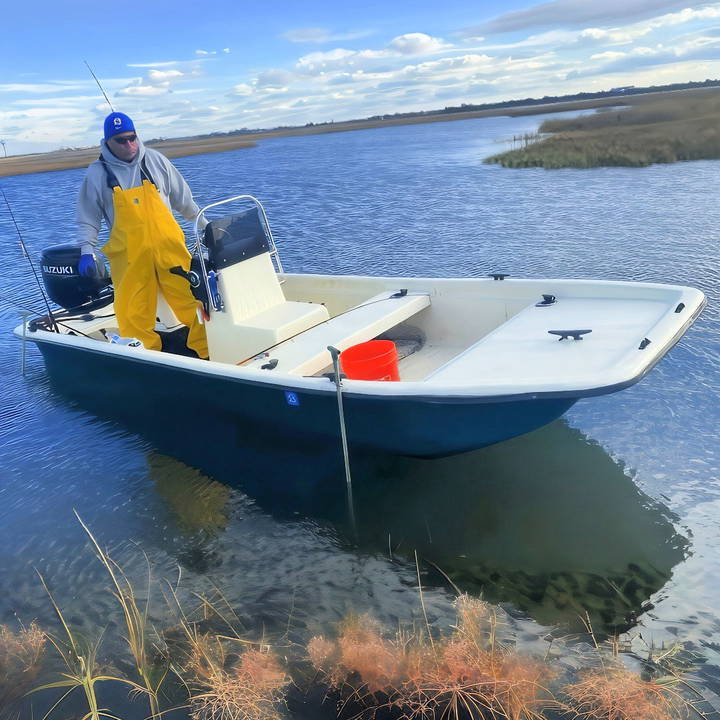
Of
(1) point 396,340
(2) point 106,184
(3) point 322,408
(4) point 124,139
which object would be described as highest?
(4) point 124,139

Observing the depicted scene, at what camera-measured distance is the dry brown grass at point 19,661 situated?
3191 mm

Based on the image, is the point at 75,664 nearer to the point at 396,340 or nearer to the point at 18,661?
the point at 18,661

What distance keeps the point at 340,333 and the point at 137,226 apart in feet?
6.15

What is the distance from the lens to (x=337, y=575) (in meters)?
3.83

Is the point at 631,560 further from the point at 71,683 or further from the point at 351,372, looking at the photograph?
the point at 71,683

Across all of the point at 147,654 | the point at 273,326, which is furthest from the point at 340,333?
the point at 147,654

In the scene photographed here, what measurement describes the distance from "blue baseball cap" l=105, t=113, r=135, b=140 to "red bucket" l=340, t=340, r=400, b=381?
2466mm

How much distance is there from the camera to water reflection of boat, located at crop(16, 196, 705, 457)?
3807mm

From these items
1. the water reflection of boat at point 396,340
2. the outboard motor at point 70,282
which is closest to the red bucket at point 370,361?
the water reflection of boat at point 396,340

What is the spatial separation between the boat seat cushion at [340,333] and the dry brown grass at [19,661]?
2138 mm

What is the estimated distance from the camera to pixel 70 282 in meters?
6.66

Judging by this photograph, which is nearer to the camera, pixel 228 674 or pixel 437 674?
pixel 437 674

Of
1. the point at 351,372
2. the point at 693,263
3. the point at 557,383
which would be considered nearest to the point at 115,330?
the point at 351,372

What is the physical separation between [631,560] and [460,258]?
8.03 m
